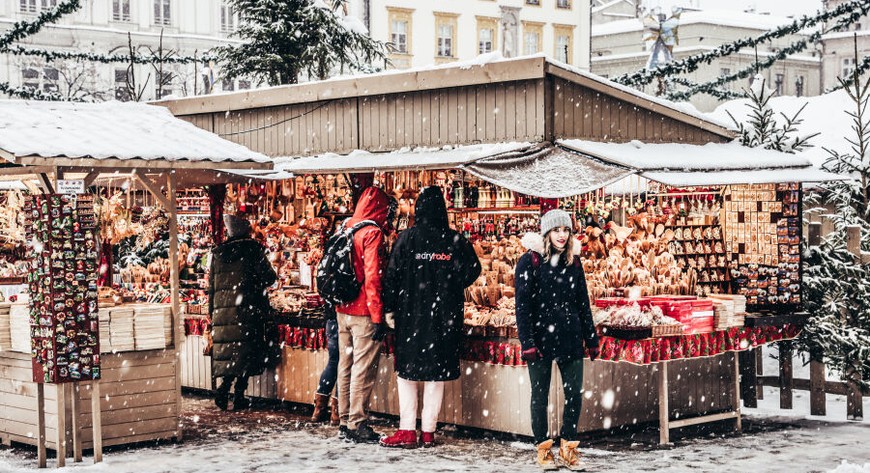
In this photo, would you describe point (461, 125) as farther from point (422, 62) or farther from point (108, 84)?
point (422, 62)

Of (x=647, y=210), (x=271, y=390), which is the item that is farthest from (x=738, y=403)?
(x=271, y=390)

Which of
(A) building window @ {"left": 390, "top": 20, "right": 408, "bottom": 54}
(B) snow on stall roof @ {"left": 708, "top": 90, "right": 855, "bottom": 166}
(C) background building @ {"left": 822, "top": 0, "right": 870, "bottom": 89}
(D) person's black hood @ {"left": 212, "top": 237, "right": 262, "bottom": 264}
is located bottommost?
(D) person's black hood @ {"left": 212, "top": 237, "right": 262, "bottom": 264}

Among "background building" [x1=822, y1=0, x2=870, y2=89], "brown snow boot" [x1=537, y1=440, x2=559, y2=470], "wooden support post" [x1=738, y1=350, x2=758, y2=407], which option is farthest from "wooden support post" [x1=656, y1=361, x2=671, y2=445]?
"background building" [x1=822, y1=0, x2=870, y2=89]

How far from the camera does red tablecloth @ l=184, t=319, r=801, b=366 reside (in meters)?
9.78


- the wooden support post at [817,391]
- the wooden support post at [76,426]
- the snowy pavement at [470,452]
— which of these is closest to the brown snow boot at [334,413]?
the snowy pavement at [470,452]

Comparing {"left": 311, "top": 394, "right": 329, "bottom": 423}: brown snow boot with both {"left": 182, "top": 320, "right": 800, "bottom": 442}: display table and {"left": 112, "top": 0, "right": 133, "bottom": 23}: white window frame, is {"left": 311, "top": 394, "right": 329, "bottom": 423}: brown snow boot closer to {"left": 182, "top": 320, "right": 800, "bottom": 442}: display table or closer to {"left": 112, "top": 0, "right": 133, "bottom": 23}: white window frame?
{"left": 182, "top": 320, "right": 800, "bottom": 442}: display table

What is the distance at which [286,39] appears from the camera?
83.5 feet

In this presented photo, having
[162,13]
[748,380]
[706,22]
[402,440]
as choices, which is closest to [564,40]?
[706,22]

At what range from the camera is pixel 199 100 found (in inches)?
575

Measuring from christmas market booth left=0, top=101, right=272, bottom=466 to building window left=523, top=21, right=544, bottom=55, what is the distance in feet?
151

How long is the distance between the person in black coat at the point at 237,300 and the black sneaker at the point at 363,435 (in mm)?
2006

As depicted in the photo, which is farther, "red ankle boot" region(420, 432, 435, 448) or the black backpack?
the black backpack

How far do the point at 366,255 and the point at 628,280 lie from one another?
8.24ft

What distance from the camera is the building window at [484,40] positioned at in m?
54.8
